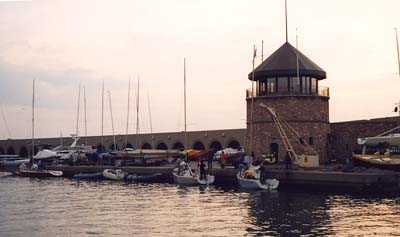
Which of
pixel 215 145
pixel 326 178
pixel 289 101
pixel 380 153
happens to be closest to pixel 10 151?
pixel 215 145

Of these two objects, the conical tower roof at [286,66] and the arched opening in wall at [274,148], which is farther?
the arched opening in wall at [274,148]

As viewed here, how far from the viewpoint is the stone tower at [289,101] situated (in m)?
40.4

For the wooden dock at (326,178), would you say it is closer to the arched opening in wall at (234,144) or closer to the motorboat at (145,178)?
the motorboat at (145,178)

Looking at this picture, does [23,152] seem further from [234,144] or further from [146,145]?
[234,144]

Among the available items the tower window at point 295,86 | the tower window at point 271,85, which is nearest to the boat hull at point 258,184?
the tower window at point 271,85

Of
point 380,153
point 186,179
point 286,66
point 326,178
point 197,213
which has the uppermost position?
point 286,66

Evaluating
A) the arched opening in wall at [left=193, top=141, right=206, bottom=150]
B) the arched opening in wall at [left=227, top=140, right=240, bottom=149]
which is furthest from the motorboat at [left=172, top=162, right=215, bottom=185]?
the arched opening in wall at [left=193, top=141, right=206, bottom=150]

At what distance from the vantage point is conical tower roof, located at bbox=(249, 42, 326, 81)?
4022cm

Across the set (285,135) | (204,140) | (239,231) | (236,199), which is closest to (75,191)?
(236,199)

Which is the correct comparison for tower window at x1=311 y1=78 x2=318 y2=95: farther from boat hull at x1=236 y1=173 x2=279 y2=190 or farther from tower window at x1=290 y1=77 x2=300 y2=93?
boat hull at x1=236 y1=173 x2=279 y2=190

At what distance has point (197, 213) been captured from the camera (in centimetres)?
2333

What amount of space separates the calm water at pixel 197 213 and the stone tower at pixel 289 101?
8.74 meters

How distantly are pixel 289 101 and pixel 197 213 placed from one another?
62.5 ft

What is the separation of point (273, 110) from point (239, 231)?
2246 cm
